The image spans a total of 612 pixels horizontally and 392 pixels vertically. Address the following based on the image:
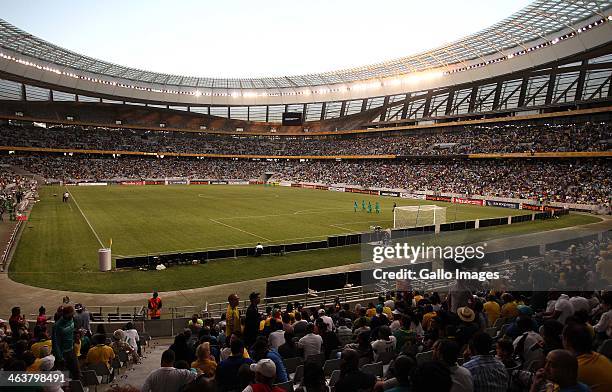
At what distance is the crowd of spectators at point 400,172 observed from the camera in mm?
54375

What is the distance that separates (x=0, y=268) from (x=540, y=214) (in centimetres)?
4117

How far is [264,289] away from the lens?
1830 cm

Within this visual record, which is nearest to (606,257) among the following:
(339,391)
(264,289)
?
(264,289)

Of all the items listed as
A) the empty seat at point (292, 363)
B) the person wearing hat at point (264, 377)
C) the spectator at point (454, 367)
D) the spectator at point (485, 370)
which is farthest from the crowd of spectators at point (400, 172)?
the person wearing hat at point (264, 377)

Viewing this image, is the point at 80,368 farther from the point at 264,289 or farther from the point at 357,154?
the point at 357,154

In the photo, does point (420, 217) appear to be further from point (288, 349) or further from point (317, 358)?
point (317, 358)

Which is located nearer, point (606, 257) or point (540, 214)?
point (606, 257)

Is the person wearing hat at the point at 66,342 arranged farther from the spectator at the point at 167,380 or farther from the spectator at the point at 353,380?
the spectator at the point at 353,380

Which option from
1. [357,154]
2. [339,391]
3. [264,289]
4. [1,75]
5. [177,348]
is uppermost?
[1,75]

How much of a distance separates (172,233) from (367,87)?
214ft

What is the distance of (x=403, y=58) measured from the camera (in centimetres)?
Result: 6800

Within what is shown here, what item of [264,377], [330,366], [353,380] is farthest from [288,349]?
[264,377]

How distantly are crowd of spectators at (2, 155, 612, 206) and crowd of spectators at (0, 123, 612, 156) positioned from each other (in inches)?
98.7

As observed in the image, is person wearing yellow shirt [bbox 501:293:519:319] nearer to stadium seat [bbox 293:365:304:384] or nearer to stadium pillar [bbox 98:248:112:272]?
stadium seat [bbox 293:365:304:384]
